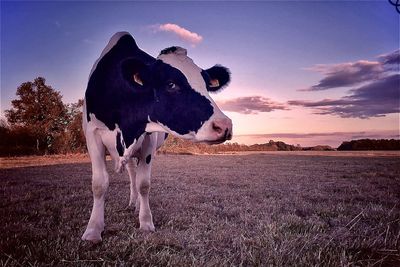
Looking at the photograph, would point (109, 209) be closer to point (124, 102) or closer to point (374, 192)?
point (124, 102)

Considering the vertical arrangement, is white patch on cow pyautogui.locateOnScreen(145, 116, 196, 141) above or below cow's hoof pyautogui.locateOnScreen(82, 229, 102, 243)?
above

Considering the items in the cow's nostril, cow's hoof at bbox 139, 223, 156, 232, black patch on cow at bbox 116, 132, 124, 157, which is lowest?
cow's hoof at bbox 139, 223, 156, 232

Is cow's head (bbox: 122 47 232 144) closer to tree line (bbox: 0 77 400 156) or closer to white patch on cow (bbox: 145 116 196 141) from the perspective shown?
white patch on cow (bbox: 145 116 196 141)

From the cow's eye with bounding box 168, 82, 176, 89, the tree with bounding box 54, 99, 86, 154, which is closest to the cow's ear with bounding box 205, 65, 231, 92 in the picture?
the cow's eye with bounding box 168, 82, 176, 89

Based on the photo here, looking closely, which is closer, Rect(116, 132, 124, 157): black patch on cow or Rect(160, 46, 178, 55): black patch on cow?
Rect(160, 46, 178, 55): black patch on cow

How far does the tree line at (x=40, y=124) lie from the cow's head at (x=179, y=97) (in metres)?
14.1

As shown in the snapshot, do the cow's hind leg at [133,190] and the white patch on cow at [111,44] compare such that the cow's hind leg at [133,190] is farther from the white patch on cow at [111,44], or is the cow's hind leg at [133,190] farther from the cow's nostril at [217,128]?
the cow's nostril at [217,128]

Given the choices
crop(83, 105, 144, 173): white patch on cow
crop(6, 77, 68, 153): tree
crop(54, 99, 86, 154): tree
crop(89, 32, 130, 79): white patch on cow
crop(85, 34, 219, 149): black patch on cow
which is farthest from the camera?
crop(54, 99, 86, 154): tree

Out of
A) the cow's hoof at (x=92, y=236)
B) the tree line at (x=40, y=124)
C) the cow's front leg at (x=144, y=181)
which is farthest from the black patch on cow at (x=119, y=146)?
the tree line at (x=40, y=124)

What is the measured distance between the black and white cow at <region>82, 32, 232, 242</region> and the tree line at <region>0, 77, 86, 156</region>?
43.4 ft

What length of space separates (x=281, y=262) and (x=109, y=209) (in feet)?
11.8

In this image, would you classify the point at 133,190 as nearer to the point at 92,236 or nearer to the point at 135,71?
the point at 92,236

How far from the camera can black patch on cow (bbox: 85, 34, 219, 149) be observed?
4.16 metres

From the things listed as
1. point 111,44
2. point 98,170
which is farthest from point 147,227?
point 111,44
